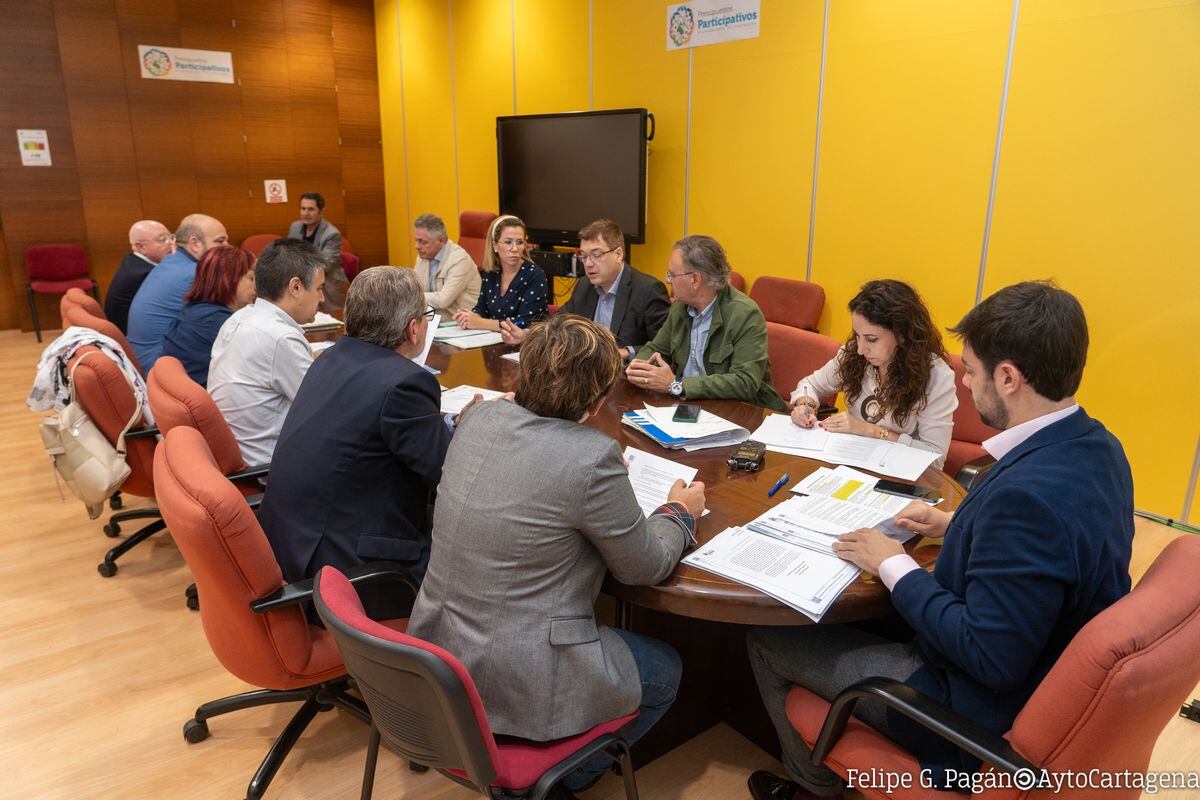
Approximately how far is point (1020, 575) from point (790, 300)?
13.0 ft

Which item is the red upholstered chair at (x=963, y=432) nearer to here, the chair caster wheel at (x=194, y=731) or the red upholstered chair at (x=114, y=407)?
the chair caster wheel at (x=194, y=731)

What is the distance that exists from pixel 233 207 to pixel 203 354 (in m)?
6.21

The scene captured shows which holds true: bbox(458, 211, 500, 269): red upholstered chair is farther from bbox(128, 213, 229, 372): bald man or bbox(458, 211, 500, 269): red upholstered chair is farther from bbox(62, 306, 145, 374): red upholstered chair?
bbox(62, 306, 145, 374): red upholstered chair

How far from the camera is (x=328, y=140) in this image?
30.5 ft

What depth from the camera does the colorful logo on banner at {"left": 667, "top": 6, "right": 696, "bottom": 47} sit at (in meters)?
5.62

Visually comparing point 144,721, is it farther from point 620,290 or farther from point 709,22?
point 709,22

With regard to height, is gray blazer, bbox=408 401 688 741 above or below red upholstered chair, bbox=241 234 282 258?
below

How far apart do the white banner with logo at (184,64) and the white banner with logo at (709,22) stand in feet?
17.8

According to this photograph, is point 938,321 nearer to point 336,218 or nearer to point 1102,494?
point 1102,494

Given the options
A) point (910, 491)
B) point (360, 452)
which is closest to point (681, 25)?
point (910, 491)

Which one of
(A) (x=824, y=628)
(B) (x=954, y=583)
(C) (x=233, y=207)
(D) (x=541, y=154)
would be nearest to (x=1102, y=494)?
(B) (x=954, y=583)

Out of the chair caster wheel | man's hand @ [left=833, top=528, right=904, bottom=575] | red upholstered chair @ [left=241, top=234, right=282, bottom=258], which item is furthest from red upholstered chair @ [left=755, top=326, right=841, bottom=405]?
red upholstered chair @ [left=241, top=234, right=282, bottom=258]

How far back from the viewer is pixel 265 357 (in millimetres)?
2709

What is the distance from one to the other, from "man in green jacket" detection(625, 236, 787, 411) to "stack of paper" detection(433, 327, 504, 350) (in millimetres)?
1033
